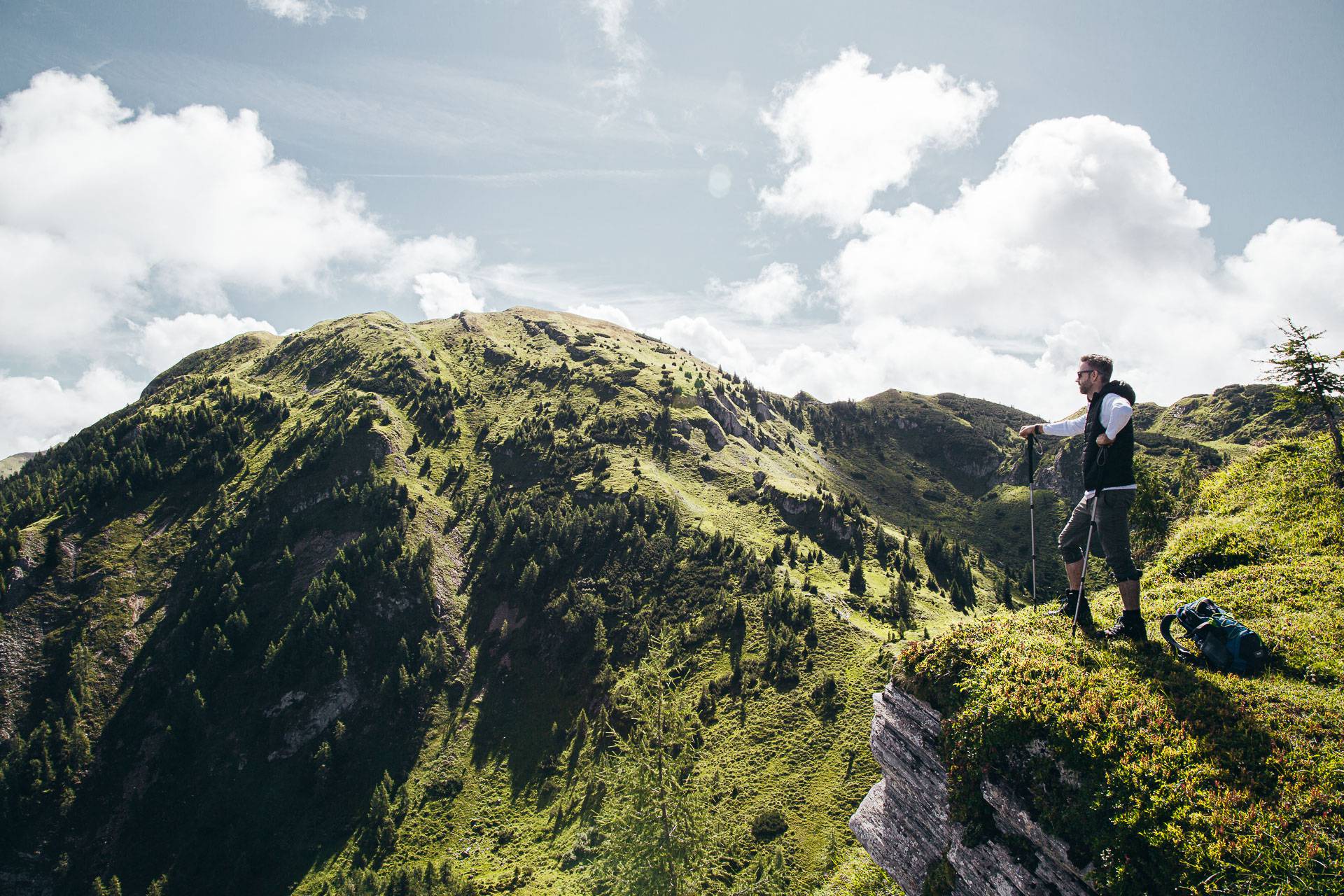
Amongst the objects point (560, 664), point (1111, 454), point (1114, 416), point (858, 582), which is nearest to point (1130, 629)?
point (1111, 454)

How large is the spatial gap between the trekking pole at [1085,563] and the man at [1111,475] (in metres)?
0.05

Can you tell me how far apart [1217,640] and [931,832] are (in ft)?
27.7

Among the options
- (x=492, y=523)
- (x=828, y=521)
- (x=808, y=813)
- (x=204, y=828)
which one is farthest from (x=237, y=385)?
(x=808, y=813)

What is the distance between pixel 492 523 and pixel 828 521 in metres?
74.6

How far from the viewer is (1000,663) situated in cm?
1302

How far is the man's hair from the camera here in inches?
501

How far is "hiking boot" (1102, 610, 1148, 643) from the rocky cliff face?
15.8 feet

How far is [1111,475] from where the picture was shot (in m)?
12.3

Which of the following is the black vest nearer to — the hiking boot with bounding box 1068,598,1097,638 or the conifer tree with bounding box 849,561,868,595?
the hiking boot with bounding box 1068,598,1097,638

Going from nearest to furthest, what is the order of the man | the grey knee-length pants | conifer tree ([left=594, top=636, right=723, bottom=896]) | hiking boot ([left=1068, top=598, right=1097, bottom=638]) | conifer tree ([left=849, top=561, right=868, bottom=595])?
the man
the grey knee-length pants
hiking boot ([left=1068, top=598, right=1097, bottom=638])
conifer tree ([left=594, top=636, right=723, bottom=896])
conifer tree ([left=849, top=561, right=868, bottom=595])

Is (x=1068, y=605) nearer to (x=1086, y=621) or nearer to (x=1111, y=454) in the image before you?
(x=1086, y=621)

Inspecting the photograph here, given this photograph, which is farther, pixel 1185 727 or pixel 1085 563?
pixel 1085 563

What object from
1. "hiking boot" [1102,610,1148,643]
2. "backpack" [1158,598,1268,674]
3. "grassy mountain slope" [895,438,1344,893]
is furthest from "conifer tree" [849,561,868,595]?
"backpack" [1158,598,1268,674]

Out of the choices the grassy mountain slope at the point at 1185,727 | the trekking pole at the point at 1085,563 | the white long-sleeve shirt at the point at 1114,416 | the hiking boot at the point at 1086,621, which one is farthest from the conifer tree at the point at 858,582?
the white long-sleeve shirt at the point at 1114,416
